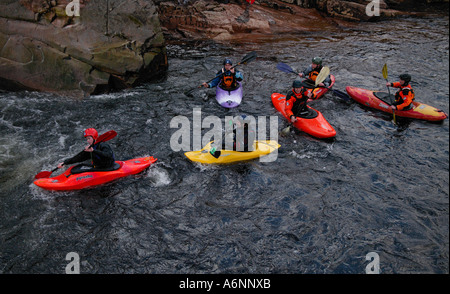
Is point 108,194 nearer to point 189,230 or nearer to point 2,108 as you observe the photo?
point 189,230

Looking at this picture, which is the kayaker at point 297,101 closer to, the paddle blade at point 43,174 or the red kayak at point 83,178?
the red kayak at point 83,178

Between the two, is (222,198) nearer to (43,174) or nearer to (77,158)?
(77,158)

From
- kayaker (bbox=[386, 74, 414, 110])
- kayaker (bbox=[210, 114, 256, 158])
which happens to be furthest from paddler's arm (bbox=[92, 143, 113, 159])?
kayaker (bbox=[386, 74, 414, 110])

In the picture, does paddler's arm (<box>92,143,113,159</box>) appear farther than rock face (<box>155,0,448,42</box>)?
No

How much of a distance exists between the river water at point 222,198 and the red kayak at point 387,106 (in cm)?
20

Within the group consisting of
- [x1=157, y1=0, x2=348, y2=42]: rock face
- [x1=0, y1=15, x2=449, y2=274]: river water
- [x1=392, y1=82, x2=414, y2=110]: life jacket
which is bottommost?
[x1=0, y1=15, x2=449, y2=274]: river water

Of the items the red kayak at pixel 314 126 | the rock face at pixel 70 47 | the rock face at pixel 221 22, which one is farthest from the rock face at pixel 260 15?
the red kayak at pixel 314 126

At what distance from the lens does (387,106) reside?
822cm

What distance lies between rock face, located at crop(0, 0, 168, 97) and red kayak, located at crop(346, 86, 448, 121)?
6323mm

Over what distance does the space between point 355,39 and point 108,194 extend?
1267 centimetres

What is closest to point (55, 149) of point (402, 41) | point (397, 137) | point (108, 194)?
point (108, 194)

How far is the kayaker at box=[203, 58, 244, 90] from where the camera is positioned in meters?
8.50

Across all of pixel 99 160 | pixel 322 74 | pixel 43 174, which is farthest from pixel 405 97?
pixel 43 174

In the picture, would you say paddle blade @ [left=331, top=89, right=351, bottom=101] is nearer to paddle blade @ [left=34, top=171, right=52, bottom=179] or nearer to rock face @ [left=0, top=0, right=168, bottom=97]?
rock face @ [left=0, top=0, right=168, bottom=97]
